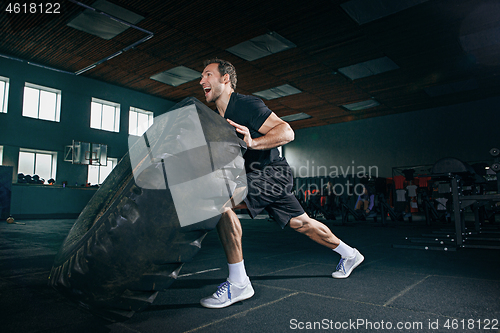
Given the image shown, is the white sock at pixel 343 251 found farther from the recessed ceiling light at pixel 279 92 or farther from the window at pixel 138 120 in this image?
the window at pixel 138 120

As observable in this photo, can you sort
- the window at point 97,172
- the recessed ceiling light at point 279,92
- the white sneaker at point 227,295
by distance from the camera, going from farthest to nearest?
the window at point 97,172 < the recessed ceiling light at point 279,92 < the white sneaker at point 227,295

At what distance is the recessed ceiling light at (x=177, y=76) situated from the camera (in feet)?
31.1

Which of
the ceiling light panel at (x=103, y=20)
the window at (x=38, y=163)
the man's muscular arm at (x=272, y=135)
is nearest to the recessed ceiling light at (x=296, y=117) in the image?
the ceiling light panel at (x=103, y=20)

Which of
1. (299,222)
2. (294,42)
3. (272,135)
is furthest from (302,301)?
(294,42)

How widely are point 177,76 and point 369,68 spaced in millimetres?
6122

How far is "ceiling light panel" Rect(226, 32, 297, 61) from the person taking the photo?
767 cm

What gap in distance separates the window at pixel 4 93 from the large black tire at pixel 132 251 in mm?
10752

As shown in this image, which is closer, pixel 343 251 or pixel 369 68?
pixel 343 251

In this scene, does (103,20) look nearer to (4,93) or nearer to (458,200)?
(4,93)

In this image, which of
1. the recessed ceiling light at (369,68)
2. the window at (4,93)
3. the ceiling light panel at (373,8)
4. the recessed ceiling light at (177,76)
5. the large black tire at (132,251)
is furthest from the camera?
the recessed ceiling light at (177,76)

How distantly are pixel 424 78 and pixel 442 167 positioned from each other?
6727 millimetres

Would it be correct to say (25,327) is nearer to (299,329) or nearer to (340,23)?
(299,329)

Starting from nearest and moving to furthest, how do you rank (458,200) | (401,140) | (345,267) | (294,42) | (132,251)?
1. (132,251)
2. (345,267)
3. (458,200)
4. (294,42)
5. (401,140)

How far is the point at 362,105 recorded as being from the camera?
12352 millimetres
